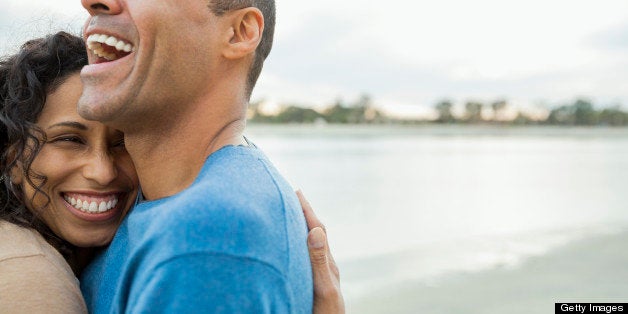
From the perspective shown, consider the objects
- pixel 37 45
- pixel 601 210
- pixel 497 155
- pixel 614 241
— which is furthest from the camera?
pixel 497 155

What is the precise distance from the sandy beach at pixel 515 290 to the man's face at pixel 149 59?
13.3 ft

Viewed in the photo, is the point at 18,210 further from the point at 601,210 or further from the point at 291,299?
the point at 601,210

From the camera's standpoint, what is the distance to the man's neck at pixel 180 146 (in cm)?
170

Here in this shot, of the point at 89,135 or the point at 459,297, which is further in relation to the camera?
the point at 459,297

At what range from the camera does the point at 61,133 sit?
2014 mm

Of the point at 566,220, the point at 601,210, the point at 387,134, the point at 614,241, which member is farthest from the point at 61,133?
the point at 387,134

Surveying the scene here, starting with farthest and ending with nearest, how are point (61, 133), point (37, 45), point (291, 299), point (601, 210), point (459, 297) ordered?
1. point (601, 210)
2. point (459, 297)
3. point (37, 45)
4. point (61, 133)
5. point (291, 299)

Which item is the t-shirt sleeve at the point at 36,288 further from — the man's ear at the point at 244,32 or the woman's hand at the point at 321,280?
the man's ear at the point at 244,32

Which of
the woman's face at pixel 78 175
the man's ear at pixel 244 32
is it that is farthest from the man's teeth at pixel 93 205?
the man's ear at pixel 244 32

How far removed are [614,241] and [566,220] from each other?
158cm

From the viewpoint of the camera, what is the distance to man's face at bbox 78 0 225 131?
5.34ft

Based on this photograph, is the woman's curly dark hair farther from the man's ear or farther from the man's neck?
the man's ear

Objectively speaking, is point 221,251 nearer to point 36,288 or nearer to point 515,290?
point 36,288

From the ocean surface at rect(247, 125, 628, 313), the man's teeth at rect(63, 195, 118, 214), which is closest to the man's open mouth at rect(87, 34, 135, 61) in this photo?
the man's teeth at rect(63, 195, 118, 214)
